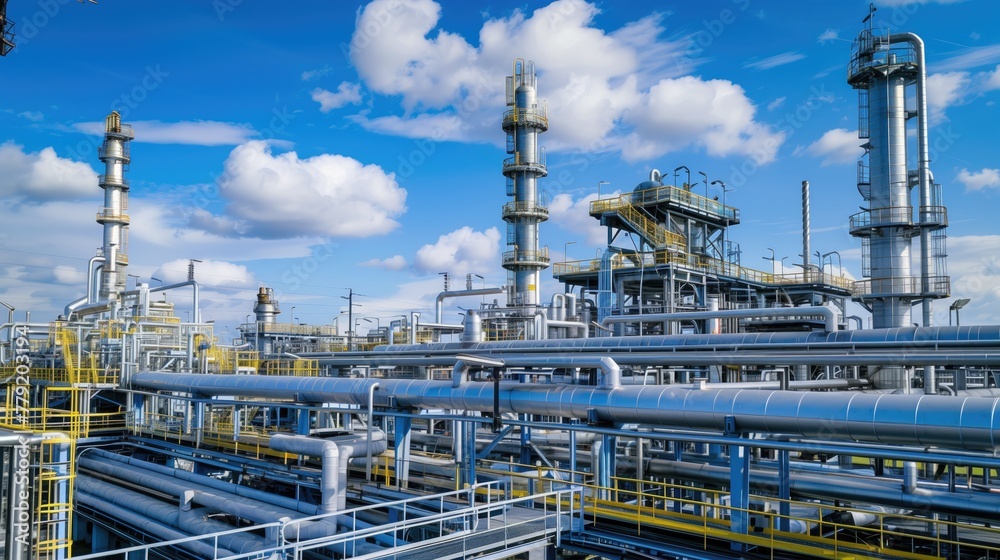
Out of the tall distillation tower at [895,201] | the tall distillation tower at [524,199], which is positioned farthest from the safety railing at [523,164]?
the tall distillation tower at [895,201]

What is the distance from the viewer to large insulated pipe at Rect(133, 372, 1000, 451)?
9.81m

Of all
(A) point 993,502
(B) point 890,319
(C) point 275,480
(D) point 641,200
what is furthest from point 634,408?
(D) point 641,200

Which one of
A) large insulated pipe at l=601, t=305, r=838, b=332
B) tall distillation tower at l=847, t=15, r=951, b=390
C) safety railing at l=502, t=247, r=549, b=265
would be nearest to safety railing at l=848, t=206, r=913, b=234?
tall distillation tower at l=847, t=15, r=951, b=390

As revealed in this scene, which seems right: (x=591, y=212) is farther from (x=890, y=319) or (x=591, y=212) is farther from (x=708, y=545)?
(x=708, y=545)

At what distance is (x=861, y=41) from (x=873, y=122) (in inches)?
139

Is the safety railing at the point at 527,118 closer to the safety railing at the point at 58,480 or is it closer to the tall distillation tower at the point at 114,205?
the tall distillation tower at the point at 114,205

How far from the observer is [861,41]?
28.5 meters

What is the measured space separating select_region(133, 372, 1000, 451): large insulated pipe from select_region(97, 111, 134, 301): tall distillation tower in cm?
3473

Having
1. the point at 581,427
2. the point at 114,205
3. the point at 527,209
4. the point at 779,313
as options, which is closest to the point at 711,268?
the point at 527,209

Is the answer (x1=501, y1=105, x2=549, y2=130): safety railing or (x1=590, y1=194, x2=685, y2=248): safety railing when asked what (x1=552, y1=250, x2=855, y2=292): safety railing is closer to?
(x1=590, y1=194, x2=685, y2=248): safety railing

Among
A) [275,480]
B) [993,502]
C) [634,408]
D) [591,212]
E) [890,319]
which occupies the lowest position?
[275,480]

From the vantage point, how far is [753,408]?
11.6 m

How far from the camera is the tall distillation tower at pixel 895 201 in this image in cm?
2664

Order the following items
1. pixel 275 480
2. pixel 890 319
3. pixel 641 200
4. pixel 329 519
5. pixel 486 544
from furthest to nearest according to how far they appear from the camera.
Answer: pixel 641 200 < pixel 890 319 < pixel 275 480 < pixel 329 519 < pixel 486 544
